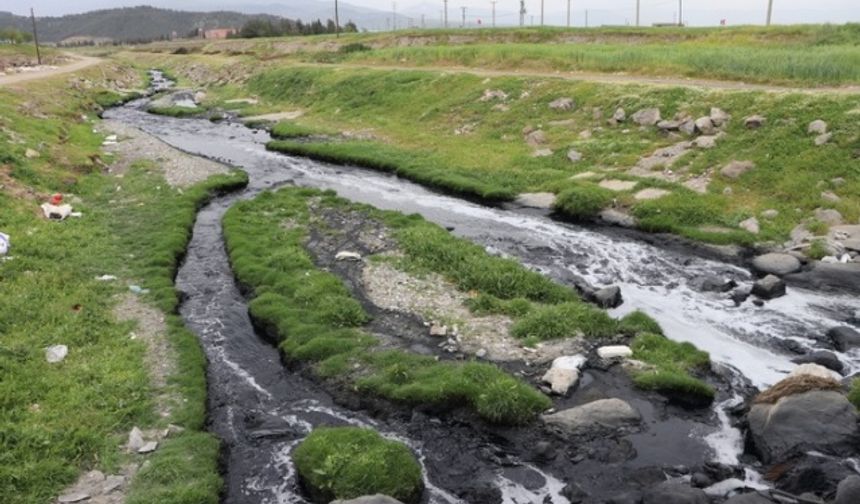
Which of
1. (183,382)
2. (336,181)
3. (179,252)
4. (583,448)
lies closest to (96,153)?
(336,181)

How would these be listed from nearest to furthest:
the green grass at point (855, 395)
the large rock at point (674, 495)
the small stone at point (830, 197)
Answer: the large rock at point (674, 495), the green grass at point (855, 395), the small stone at point (830, 197)

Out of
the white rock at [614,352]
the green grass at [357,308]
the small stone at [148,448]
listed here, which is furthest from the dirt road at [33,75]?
the white rock at [614,352]

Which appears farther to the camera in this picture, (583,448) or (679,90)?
(679,90)

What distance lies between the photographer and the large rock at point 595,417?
14.6 m

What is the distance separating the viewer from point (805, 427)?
44.7ft

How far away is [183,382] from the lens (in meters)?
16.5

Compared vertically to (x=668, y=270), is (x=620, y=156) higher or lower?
higher

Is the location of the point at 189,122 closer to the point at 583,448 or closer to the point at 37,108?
the point at 37,108

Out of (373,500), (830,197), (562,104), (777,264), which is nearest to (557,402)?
(373,500)

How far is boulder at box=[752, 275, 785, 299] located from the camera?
69.6ft

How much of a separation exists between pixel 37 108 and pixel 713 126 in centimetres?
4973

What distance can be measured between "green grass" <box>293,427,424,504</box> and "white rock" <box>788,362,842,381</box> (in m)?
9.32

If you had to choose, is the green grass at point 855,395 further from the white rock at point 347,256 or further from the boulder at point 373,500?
the white rock at point 347,256

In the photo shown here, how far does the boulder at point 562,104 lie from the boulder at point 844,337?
2724 centimetres
